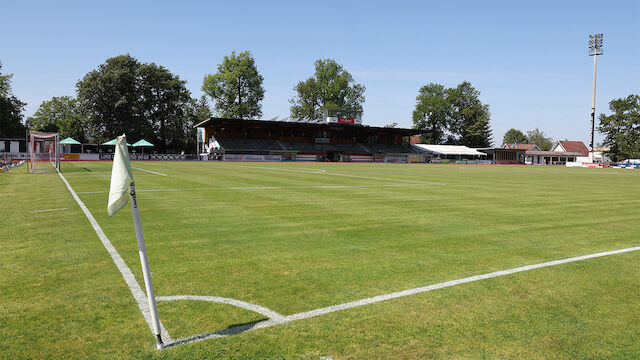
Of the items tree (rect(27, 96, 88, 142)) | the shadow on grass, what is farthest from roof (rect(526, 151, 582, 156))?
the shadow on grass

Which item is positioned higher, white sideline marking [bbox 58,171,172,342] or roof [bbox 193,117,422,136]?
roof [bbox 193,117,422,136]

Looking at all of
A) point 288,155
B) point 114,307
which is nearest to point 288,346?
point 114,307

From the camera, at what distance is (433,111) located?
110 m

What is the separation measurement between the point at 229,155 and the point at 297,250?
6304 centimetres

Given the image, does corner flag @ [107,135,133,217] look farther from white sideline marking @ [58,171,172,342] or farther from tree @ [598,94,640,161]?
tree @ [598,94,640,161]

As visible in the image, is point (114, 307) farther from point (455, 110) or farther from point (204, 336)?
point (455, 110)

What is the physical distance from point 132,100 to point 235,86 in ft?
69.7

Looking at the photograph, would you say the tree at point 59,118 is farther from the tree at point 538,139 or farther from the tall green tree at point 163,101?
the tree at point 538,139

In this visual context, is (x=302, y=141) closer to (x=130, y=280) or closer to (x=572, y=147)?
(x=130, y=280)

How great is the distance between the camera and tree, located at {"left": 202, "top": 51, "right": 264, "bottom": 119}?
275ft

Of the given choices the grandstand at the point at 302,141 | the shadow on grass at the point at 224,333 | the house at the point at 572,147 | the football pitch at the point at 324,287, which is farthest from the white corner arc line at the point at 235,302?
the house at the point at 572,147

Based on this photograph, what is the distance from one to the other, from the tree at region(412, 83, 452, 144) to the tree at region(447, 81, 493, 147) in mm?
1740

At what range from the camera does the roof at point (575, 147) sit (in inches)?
4419

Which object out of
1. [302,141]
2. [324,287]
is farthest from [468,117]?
[324,287]
